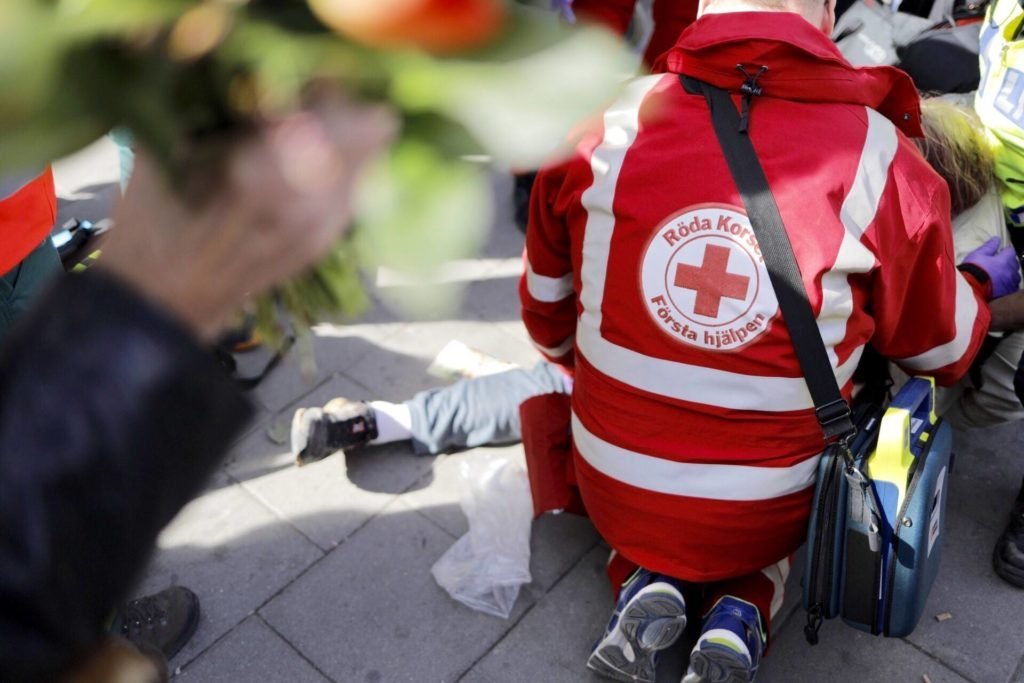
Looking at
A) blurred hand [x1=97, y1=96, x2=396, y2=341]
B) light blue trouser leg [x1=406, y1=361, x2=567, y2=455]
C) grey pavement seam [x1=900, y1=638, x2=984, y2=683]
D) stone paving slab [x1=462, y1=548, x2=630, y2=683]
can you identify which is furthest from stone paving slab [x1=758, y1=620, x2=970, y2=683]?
blurred hand [x1=97, y1=96, x2=396, y2=341]

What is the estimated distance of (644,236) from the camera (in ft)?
6.11

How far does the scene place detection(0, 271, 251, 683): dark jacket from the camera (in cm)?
65

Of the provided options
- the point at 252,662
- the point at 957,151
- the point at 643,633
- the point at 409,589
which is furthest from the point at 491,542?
the point at 957,151

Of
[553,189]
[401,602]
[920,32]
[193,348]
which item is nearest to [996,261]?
[920,32]

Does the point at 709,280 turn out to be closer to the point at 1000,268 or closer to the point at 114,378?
the point at 1000,268

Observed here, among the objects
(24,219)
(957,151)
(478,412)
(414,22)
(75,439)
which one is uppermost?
(414,22)

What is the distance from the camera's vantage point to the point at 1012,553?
248cm

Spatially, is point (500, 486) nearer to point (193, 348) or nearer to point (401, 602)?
point (401, 602)

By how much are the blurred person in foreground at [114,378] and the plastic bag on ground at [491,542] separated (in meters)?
1.87

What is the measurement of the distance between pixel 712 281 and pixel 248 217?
1.34m

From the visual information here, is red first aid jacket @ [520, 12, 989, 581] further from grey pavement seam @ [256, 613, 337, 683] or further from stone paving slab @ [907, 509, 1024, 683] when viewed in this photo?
grey pavement seam @ [256, 613, 337, 683]

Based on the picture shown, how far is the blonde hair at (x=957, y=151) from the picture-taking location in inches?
96.3

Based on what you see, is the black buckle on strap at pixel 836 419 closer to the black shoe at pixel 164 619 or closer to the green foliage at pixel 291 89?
the green foliage at pixel 291 89

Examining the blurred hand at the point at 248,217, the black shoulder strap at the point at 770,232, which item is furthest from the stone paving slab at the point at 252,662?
the blurred hand at the point at 248,217
